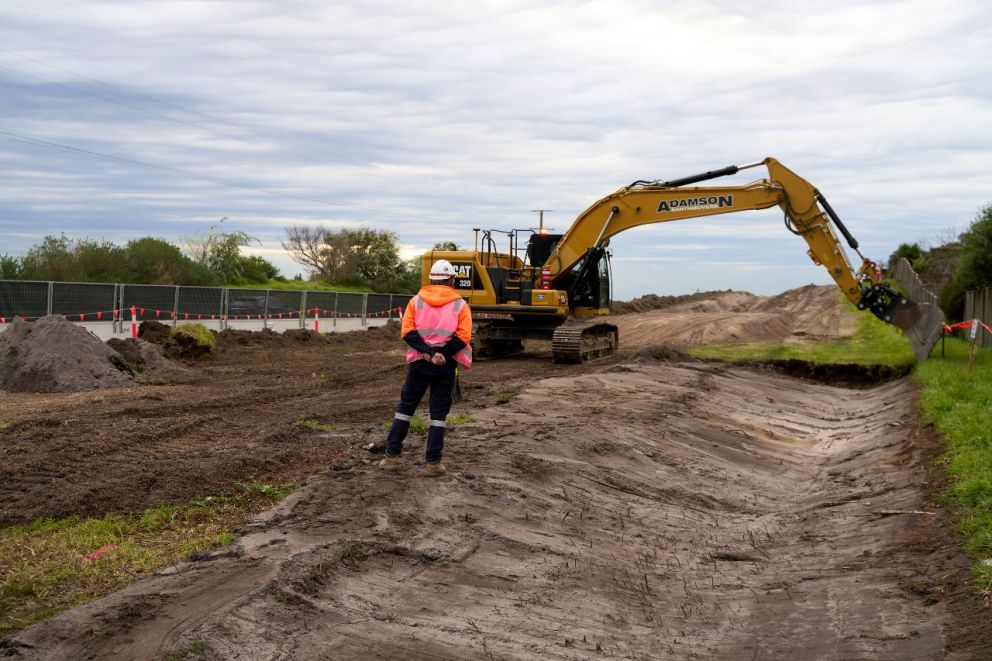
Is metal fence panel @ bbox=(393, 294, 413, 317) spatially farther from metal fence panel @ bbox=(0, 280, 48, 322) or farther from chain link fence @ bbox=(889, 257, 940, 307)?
chain link fence @ bbox=(889, 257, 940, 307)

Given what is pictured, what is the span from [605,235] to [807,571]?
52.2ft

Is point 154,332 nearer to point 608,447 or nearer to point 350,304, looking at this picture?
point 350,304

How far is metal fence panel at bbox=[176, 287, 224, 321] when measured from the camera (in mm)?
27531

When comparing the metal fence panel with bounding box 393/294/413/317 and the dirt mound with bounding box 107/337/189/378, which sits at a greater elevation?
the metal fence panel with bounding box 393/294/413/317

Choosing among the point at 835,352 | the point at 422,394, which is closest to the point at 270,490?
the point at 422,394

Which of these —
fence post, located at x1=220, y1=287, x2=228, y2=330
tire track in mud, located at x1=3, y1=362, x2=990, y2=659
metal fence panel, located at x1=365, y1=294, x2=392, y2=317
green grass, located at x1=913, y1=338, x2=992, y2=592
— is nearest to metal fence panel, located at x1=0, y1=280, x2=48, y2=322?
fence post, located at x1=220, y1=287, x2=228, y2=330

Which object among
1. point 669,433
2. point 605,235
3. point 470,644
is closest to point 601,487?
point 669,433

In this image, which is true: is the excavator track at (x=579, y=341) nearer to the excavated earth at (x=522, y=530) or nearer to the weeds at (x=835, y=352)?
the weeds at (x=835, y=352)

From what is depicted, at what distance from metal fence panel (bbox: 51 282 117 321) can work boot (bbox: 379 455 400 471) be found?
16.7m

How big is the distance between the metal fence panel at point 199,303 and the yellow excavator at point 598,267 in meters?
8.81

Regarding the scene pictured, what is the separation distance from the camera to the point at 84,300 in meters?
23.5

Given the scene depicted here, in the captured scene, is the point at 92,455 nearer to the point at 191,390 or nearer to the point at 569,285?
the point at 191,390

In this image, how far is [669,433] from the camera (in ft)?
42.0

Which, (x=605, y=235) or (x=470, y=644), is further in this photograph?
(x=605, y=235)
